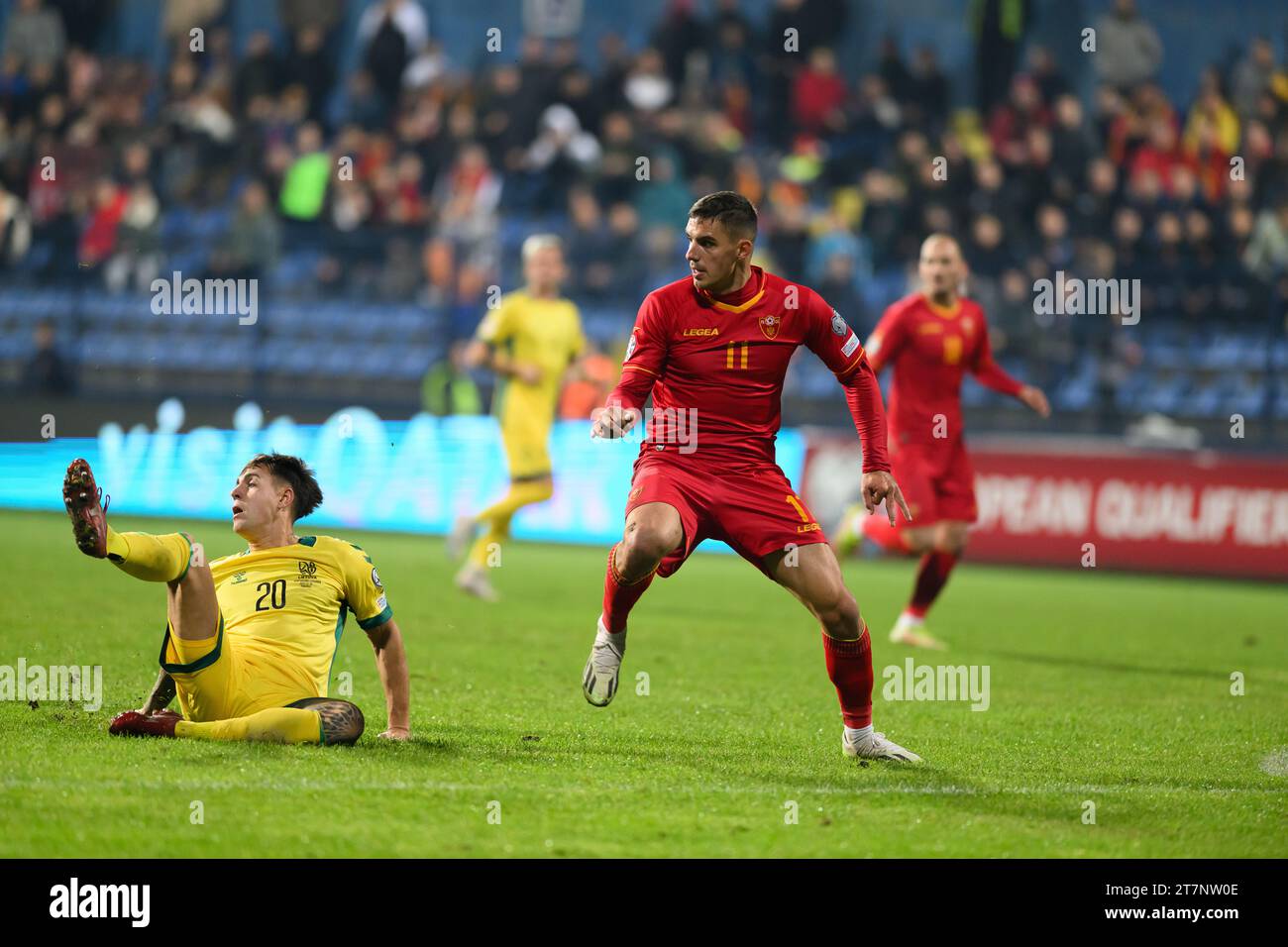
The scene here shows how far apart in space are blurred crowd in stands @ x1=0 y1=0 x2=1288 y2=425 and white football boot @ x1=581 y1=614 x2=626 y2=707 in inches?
440

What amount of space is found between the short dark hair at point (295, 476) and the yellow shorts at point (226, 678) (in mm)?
555

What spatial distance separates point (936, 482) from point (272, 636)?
5.36 m

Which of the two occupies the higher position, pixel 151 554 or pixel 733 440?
pixel 733 440

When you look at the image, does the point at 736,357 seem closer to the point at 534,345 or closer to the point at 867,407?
the point at 867,407

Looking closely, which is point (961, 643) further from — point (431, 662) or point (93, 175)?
point (93, 175)

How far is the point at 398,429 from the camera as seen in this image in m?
16.8

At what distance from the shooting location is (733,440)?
6391 mm

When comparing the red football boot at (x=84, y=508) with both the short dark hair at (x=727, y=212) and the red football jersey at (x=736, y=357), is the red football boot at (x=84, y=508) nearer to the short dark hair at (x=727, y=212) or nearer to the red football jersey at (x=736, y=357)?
the red football jersey at (x=736, y=357)

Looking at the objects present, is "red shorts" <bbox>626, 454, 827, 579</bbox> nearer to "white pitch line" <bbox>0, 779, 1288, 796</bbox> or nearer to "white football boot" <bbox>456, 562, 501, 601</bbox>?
"white pitch line" <bbox>0, 779, 1288, 796</bbox>

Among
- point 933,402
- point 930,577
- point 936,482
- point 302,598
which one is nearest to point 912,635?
point 930,577

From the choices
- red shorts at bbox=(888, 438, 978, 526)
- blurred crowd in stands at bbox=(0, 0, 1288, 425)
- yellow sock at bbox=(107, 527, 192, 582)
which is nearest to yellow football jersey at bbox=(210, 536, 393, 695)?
yellow sock at bbox=(107, 527, 192, 582)

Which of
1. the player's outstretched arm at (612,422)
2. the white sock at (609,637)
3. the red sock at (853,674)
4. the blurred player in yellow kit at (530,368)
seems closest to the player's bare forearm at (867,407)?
the red sock at (853,674)

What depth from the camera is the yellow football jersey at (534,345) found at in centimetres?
1220

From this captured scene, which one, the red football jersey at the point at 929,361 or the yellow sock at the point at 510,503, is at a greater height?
the red football jersey at the point at 929,361
